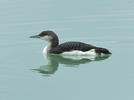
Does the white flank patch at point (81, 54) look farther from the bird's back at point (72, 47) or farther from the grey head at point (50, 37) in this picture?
the grey head at point (50, 37)

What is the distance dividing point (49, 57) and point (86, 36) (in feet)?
7.18

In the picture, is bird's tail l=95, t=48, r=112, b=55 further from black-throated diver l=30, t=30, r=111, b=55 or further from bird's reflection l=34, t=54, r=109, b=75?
bird's reflection l=34, t=54, r=109, b=75

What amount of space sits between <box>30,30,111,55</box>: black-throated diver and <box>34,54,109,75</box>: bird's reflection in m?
0.16

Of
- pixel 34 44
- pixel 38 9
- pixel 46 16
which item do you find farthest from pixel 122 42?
pixel 38 9

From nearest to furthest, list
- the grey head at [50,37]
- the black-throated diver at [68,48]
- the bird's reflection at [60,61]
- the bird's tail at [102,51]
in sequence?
the bird's reflection at [60,61]
the bird's tail at [102,51]
the black-throated diver at [68,48]
the grey head at [50,37]

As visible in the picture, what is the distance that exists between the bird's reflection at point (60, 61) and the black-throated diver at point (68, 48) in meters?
0.16

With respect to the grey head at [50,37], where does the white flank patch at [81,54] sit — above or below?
A: below

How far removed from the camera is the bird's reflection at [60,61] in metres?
17.8

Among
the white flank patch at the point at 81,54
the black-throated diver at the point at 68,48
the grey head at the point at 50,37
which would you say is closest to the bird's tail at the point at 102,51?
the black-throated diver at the point at 68,48

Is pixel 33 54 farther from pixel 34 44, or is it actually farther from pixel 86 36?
pixel 86 36

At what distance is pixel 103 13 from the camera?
84.1 ft

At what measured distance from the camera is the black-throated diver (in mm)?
19125

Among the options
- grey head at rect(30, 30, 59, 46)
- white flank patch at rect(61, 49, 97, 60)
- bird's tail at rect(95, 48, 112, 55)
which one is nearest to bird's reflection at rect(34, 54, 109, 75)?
white flank patch at rect(61, 49, 97, 60)

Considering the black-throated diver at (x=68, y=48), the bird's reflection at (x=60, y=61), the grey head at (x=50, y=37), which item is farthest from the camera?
the grey head at (x=50, y=37)
